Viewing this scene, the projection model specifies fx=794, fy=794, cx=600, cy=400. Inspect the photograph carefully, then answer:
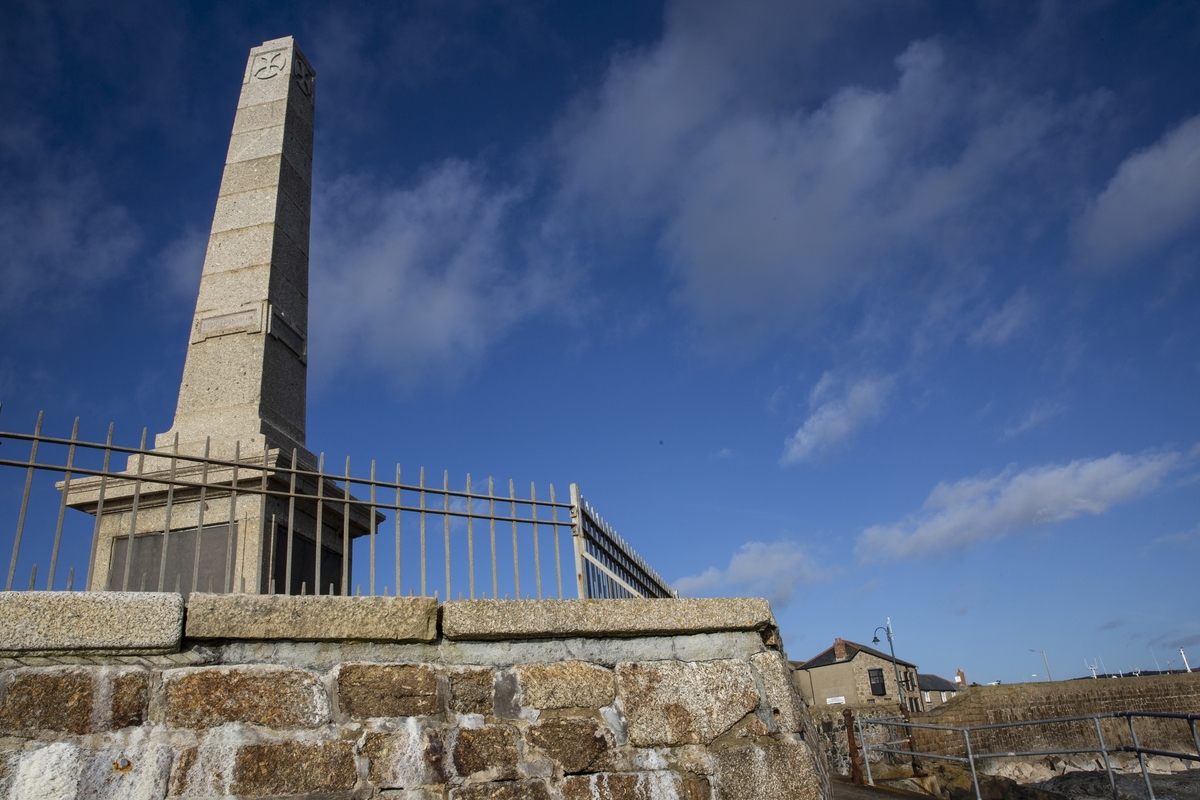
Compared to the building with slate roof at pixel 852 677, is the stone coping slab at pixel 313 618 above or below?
below

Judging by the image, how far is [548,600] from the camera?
12.0ft

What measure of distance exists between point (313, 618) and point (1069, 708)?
790 inches

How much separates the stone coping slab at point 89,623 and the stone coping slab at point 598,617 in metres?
1.09

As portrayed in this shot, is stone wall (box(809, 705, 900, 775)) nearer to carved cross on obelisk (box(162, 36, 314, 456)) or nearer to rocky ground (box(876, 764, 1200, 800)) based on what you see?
rocky ground (box(876, 764, 1200, 800))

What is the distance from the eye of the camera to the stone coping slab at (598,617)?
351 centimetres

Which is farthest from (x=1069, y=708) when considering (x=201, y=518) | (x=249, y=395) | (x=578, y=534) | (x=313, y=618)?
(x=201, y=518)

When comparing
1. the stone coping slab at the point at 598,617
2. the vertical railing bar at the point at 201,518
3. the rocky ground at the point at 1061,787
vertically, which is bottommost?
the rocky ground at the point at 1061,787

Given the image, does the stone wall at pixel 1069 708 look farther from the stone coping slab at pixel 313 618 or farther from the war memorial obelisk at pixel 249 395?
the stone coping slab at pixel 313 618

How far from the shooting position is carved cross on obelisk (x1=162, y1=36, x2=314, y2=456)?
5.56 meters

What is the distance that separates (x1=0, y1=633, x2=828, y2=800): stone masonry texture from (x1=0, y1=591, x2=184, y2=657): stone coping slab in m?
0.08

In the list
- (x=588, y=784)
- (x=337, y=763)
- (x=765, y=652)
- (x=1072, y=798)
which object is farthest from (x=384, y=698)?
(x=1072, y=798)

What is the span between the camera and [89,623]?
2.90m

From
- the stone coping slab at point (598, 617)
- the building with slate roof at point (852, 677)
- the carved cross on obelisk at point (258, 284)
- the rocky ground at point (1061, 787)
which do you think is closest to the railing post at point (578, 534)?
the stone coping slab at point (598, 617)

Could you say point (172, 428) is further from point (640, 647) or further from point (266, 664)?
point (640, 647)
